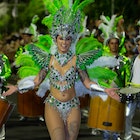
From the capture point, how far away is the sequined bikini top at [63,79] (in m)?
7.19

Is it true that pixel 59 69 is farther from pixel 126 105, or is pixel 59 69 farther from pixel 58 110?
pixel 126 105

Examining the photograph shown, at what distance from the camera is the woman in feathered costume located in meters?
7.07

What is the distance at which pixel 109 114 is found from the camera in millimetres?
9617

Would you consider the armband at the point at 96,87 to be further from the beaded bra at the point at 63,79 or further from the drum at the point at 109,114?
the drum at the point at 109,114

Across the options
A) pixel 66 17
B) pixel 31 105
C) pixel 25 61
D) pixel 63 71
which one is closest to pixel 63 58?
pixel 63 71

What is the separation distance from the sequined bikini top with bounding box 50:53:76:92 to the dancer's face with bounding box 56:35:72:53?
20 cm

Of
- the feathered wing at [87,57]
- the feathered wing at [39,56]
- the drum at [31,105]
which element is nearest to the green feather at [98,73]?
the feathered wing at [87,57]

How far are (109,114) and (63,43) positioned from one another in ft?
8.74

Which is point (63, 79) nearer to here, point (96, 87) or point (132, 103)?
point (96, 87)

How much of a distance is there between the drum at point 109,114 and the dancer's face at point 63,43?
2406 mm

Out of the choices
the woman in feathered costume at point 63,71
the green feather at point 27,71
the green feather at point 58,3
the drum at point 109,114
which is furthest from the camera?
the drum at point 109,114

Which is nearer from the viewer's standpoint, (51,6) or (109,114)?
(51,6)

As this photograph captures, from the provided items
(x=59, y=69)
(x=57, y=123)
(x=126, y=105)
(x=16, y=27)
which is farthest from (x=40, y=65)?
(x=16, y=27)

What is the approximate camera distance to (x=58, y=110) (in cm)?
711
